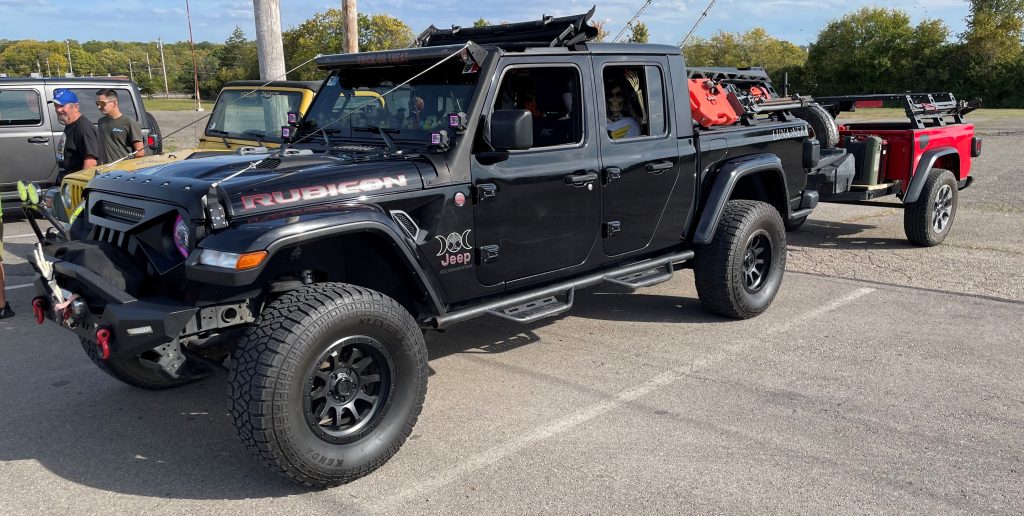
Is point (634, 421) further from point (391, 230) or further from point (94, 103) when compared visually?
point (94, 103)

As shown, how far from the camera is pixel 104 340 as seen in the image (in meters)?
3.38

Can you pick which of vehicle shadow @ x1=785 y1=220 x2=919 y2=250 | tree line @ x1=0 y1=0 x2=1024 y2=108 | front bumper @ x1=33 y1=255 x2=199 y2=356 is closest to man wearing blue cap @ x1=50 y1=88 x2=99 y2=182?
front bumper @ x1=33 y1=255 x2=199 y2=356

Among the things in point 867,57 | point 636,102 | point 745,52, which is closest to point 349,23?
point 636,102

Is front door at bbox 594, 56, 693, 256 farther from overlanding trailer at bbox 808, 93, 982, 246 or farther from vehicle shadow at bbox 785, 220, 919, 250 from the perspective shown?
vehicle shadow at bbox 785, 220, 919, 250

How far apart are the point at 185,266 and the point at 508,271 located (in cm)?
175

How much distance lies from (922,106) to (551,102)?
5.68m

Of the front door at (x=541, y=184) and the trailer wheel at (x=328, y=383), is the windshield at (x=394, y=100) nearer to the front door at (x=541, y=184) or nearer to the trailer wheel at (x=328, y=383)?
the front door at (x=541, y=184)

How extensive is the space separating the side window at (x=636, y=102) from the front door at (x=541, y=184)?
410 mm

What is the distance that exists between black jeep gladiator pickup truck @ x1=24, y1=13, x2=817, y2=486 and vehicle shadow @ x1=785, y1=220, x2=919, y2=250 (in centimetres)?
335

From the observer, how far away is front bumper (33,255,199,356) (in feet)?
11.0

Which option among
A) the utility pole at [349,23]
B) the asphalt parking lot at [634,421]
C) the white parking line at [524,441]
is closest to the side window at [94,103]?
the utility pole at [349,23]

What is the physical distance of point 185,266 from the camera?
3.43 m

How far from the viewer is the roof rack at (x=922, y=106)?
28.0 ft

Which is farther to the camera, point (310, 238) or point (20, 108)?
point (20, 108)
